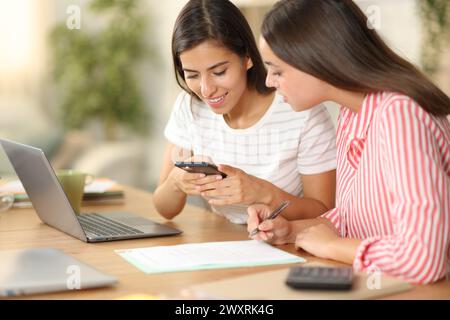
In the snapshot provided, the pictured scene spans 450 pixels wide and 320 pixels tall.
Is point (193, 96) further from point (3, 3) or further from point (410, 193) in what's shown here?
point (3, 3)

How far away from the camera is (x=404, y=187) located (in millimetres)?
1121

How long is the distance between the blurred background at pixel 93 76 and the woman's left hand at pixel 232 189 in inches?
120

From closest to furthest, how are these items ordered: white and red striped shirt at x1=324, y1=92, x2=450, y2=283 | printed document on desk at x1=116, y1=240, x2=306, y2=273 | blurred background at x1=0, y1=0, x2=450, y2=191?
white and red striped shirt at x1=324, y1=92, x2=450, y2=283 → printed document on desk at x1=116, y1=240, x2=306, y2=273 → blurred background at x1=0, y1=0, x2=450, y2=191

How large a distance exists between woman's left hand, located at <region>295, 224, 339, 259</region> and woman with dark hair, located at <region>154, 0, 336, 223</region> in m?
0.30

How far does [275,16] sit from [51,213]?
0.73 meters

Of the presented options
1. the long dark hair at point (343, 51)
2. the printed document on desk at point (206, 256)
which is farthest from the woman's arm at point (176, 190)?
the long dark hair at point (343, 51)

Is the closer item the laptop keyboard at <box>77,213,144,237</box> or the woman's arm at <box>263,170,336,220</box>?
the laptop keyboard at <box>77,213,144,237</box>

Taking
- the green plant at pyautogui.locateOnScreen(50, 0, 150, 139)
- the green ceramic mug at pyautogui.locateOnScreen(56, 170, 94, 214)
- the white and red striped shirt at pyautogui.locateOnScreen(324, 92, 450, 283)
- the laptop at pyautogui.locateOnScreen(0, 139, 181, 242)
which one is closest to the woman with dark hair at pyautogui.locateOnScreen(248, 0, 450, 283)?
the white and red striped shirt at pyautogui.locateOnScreen(324, 92, 450, 283)

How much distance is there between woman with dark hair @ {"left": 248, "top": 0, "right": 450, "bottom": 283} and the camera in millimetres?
1119

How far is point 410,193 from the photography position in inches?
44.0

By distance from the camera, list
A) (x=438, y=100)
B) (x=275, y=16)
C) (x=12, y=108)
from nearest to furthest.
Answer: (x=438, y=100)
(x=275, y=16)
(x=12, y=108)

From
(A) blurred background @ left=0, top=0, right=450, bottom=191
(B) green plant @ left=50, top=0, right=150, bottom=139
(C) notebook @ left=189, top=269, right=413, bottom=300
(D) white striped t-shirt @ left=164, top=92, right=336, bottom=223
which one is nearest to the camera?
(C) notebook @ left=189, top=269, right=413, bottom=300

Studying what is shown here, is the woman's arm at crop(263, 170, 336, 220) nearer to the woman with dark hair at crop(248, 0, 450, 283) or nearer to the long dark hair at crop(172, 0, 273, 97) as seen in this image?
the woman with dark hair at crop(248, 0, 450, 283)

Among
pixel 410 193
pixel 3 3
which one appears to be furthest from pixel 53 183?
pixel 3 3
